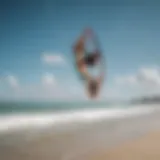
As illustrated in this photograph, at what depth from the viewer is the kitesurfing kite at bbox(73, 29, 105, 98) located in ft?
6.44

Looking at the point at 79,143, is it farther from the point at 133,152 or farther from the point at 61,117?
the point at 133,152

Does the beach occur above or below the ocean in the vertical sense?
below

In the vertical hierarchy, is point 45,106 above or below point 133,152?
above

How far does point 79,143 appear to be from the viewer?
1933mm

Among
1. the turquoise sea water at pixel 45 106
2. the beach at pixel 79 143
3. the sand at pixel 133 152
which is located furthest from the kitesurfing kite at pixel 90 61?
the sand at pixel 133 152

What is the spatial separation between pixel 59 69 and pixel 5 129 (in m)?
0.42

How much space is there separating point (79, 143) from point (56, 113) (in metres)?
0.22

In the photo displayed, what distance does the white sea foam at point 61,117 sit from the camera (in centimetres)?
194

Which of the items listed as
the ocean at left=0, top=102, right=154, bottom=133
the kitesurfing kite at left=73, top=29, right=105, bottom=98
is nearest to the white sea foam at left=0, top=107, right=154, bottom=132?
the ocean at left=0, top=102, right=154, bottom=133

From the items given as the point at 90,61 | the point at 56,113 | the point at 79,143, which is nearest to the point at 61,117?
the point at 56,113

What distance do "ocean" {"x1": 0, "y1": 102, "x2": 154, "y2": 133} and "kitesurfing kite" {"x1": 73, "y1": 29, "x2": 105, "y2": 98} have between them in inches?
3.7

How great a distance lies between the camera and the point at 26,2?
199 centimetres

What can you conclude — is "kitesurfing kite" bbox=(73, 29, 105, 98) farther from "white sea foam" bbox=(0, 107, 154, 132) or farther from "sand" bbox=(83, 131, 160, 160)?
"sand" bbox=(83, 131, 160, 160)

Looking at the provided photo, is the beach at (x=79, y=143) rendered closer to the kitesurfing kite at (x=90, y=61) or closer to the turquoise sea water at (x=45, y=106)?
the turquoise sea water at (x=45, y=106)
